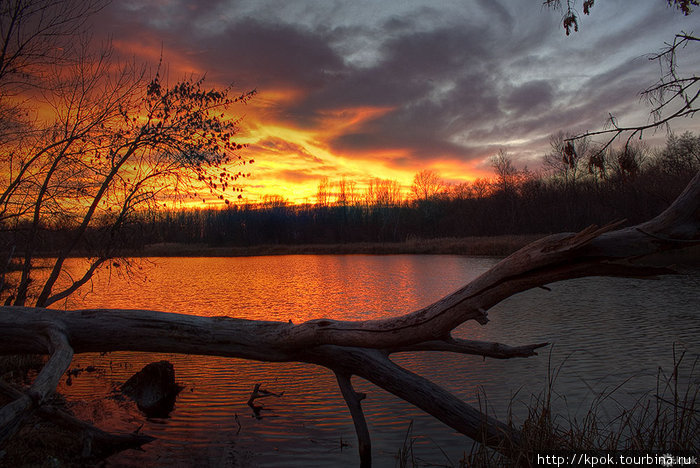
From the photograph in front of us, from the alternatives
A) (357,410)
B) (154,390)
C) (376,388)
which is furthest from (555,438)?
(154,390)

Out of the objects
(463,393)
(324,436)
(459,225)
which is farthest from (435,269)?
(459,225)

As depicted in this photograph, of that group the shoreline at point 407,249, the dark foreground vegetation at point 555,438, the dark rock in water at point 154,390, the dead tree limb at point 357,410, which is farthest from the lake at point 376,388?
the shoreline at point 407,249

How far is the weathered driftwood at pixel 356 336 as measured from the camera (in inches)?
119

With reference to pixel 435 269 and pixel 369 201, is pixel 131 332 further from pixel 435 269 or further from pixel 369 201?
pixel 369 201

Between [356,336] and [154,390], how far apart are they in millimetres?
3766

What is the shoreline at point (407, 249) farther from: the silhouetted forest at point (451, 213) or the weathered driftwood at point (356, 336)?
the weathered driftwood at point (356, 336)

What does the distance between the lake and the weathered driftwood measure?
1.62ft

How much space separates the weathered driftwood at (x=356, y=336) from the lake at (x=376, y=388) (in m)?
0.49

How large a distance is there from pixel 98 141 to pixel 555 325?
10.1 metres

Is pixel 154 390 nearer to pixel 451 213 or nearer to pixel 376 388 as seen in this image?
pixel 376 388

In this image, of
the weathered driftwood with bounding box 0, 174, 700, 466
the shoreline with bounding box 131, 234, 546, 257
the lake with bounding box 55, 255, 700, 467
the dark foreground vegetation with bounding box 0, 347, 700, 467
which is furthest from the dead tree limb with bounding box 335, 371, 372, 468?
the shoreline with bounding box 131, 234, 546, 257

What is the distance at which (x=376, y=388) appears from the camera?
6.70m

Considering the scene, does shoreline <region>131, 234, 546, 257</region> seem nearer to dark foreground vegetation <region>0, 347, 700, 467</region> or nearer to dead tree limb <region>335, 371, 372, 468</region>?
dark foreground vegetation <region>0, 347, 700, 467</region>

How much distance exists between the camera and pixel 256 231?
205 feet
